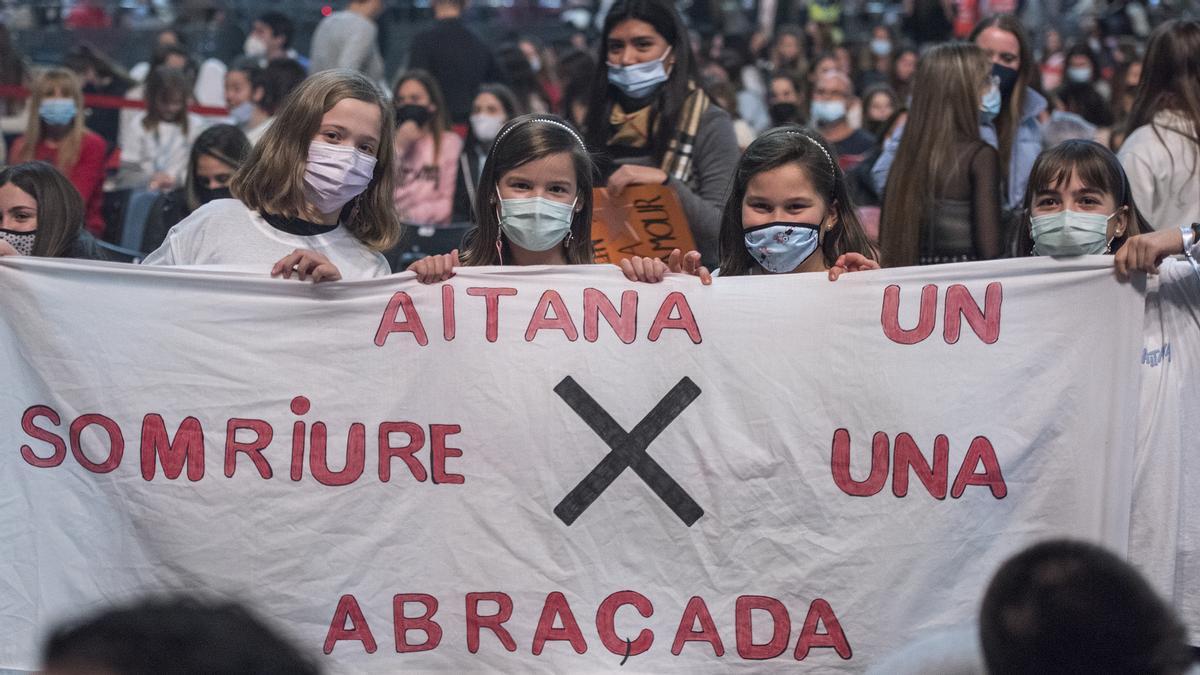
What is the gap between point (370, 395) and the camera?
13.4 ft

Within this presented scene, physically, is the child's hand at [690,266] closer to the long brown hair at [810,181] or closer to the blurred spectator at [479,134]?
the long brown hair at [810,181]

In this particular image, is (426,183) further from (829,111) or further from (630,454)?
(630,454)

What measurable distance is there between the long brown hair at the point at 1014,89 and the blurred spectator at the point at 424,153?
3.06 m

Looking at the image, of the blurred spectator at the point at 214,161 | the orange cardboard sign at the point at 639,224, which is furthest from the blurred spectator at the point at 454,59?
the orange cardboard sign at the point at 639,224

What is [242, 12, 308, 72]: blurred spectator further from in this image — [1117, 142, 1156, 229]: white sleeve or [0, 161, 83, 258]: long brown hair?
[1117, 142, 1156, 229]: white sleeve

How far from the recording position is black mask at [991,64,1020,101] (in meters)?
6.42

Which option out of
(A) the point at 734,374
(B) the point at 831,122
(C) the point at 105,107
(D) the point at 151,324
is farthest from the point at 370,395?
(C) the point at 105,107

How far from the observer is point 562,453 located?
404cm

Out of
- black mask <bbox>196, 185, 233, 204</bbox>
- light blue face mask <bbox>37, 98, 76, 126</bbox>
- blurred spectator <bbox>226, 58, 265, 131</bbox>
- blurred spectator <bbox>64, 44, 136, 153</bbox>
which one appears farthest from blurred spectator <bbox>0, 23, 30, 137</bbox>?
black mask <bbox>196, 185, 233, 204</bbox>

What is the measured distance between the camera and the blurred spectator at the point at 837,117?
403 inches

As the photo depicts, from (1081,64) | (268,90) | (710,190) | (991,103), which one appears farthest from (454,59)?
(710,190)

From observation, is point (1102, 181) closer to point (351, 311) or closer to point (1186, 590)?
point (1186, 590)

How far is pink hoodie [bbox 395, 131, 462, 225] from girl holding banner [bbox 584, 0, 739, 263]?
9.48 ft

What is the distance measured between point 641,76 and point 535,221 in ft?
4.38
